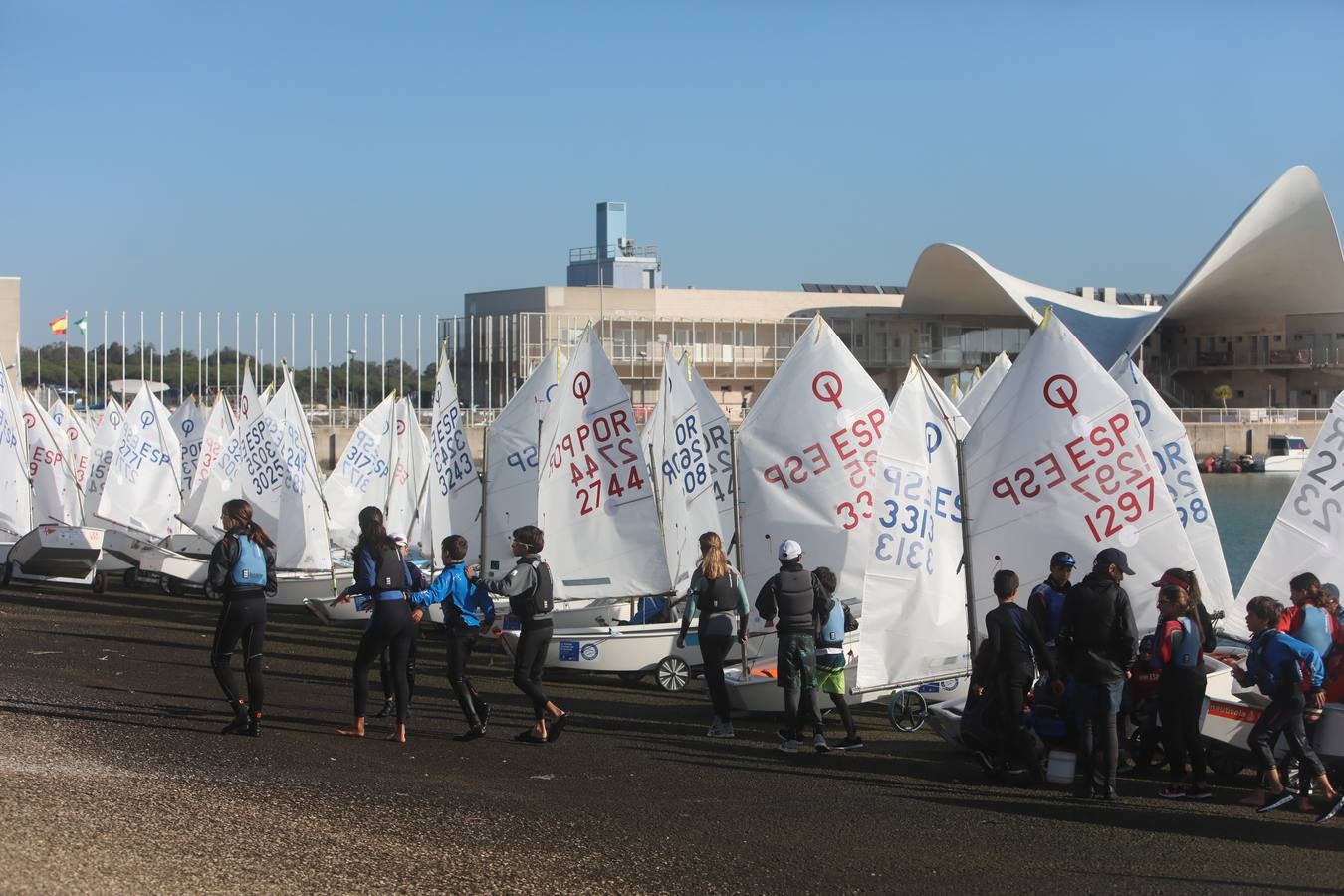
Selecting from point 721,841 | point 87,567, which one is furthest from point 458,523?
point 721,841

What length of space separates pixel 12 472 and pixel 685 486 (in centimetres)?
1134

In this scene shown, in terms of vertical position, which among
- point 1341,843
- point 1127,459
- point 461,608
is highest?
point 1127,459

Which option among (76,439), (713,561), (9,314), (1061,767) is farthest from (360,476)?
(9,314)

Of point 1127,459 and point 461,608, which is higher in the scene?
point 1127,459

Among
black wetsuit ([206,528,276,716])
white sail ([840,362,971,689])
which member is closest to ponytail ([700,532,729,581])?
white sail ([840,362,971,689])

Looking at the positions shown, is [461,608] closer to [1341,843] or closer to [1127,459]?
[1127,459]

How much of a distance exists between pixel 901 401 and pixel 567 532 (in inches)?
189

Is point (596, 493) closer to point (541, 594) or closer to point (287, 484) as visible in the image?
point (541, 594)

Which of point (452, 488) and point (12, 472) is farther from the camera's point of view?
point (12, 472)

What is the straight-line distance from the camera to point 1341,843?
25.9 feet

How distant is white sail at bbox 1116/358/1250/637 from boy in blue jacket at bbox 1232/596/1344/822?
2.84 meters

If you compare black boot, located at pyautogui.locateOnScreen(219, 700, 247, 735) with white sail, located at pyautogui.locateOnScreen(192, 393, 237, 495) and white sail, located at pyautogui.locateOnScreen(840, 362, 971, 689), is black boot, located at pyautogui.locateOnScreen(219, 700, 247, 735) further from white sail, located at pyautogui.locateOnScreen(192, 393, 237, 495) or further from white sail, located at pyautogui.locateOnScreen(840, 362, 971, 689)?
white sail, located at pyautogui.locateOnScreen(192, 393, 237, 495)

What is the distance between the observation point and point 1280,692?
859 cm

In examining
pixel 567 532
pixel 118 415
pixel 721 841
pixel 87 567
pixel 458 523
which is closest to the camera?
pixel 721 841
